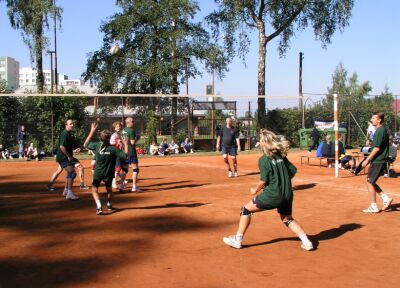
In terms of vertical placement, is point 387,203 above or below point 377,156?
below

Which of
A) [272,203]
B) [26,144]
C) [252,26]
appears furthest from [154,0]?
[272,203]

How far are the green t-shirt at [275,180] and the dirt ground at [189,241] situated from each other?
2.47 ft

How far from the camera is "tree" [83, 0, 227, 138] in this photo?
97.8 feet

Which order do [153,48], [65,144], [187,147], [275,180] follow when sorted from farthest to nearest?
[153,48], [187,147], [65,144], [275,180]

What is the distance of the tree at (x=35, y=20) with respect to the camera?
29.7 meters

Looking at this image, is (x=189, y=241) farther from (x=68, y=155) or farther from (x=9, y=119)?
(x=9, y=119)

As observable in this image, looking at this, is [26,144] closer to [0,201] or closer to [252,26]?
[0,201]

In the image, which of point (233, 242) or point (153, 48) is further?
point (153, 48)

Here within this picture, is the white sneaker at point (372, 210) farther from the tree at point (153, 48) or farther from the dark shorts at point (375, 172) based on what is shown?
the tree at point (153, 48)

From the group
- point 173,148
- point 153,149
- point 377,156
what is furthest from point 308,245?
point 173,148

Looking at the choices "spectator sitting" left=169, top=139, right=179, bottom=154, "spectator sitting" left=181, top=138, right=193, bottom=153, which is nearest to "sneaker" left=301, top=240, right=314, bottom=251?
"spectator sitting" left=169, top=139, right=179, bottom=154

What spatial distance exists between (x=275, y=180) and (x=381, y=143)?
3.49 metres

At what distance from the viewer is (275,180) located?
6023 millimetres

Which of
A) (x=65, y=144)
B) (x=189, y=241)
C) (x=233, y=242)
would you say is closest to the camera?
(x=233, y=242)
